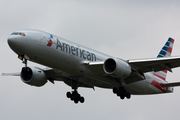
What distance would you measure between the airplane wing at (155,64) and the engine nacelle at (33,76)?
9470mm

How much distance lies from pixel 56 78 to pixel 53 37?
770cm

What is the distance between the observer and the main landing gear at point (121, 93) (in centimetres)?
3816

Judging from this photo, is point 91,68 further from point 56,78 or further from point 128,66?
point 56,78

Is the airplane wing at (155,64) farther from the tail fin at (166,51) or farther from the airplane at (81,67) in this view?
the tail fin at (166,51)

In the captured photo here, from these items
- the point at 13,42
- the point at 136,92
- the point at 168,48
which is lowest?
the point at 136,92

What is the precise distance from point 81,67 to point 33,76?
6.11 m

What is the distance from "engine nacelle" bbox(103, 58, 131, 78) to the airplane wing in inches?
41.8

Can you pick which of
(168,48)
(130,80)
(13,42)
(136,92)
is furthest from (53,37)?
(168,48)

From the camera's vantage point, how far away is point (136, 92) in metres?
41.0

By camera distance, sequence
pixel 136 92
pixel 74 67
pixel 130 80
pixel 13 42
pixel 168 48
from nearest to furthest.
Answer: pixel 13 42, pixel 74 67, pixel 130 80, pixel 136 92, pixel 168 48

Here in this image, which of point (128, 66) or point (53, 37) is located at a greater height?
point (53, 37)

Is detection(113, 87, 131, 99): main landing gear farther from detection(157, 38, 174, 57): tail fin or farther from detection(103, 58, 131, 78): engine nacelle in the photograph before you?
detection(157, 38, 174, 57): tail fin

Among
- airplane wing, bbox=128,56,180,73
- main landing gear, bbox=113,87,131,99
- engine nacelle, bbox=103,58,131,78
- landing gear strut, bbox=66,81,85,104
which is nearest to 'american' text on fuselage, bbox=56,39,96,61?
engine nacelle, bbox=103,58,131,78

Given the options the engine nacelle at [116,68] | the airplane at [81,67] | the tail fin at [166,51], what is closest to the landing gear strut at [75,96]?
the airplane at [81,67]
